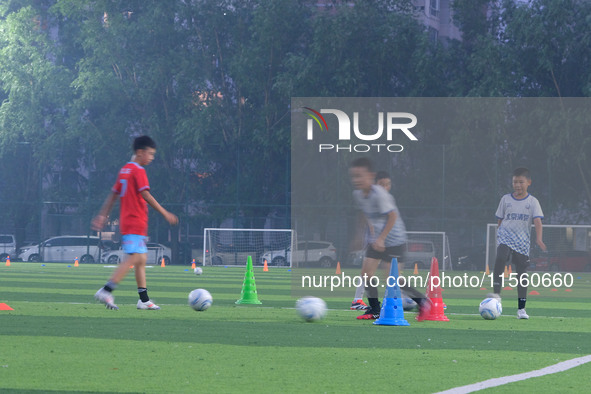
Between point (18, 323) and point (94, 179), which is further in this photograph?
point (94, 179)

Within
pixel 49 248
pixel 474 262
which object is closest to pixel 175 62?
pixel 49 248

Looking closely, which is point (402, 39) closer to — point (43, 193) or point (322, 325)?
point (43, 193)

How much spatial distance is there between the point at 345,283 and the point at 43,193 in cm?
2516

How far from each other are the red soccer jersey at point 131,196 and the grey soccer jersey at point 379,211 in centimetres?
242

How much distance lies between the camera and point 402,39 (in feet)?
149

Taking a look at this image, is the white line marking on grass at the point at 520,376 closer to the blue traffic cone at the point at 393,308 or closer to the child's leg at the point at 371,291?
the blue traffic cone at the point at 393,308

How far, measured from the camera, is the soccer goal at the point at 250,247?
42812mm

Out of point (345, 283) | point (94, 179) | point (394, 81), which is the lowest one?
point (345, 283)

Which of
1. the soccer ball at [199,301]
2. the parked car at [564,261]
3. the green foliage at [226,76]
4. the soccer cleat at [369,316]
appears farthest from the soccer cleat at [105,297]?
the green foliage at [226,76]

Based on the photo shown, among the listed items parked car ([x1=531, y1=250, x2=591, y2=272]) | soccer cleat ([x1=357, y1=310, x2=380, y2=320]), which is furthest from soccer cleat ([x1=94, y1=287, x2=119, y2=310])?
parked car ([x1=531, y1=250, x2=591, y2=272])

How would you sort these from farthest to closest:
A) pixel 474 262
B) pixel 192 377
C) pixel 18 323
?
1. pixel 474 262
2. pixel 18 323
3. pixel 192 377

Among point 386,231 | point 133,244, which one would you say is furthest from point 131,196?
point 386,231

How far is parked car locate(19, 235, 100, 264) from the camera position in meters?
46.6

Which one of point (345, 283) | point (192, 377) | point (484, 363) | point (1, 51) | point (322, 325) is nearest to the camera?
point (192, 377)
